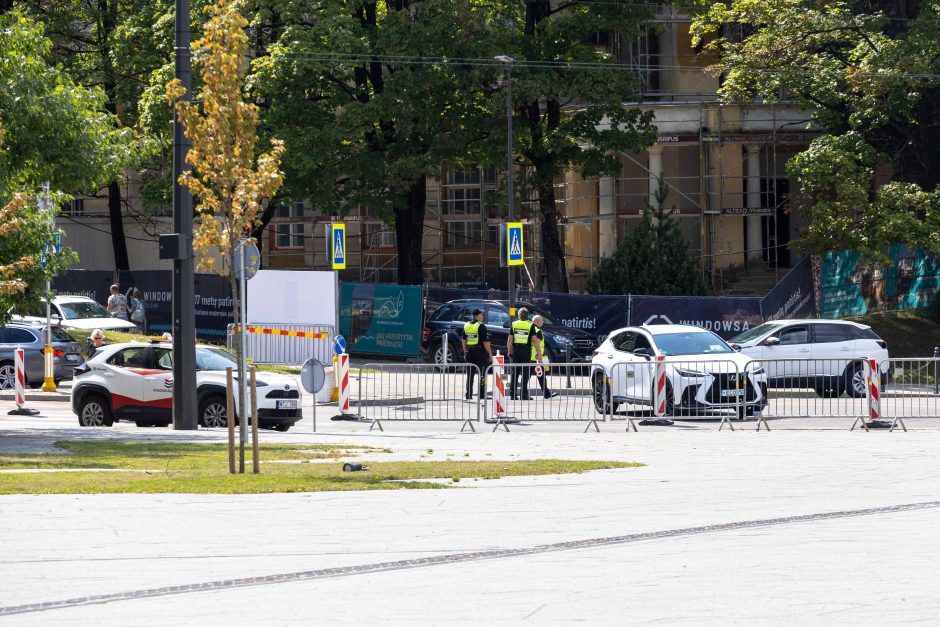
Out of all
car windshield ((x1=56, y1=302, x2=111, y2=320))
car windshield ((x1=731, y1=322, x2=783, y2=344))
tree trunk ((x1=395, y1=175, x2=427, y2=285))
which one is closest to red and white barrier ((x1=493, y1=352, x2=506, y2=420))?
car windshield ((x1=731, y1=322, x2=783, y2=344))

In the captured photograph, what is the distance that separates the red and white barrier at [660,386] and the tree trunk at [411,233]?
22.4 meters

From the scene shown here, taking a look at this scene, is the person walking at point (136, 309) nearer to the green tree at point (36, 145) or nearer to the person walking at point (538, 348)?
the person walking at point (538, 348)

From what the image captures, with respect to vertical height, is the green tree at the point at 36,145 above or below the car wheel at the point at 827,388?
above

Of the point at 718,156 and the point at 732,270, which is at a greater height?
the point at 718,156

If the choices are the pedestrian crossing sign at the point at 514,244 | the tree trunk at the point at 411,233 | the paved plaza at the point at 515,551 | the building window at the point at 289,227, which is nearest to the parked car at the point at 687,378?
the paved plaza at the point at 515,551

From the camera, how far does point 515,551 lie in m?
9.59

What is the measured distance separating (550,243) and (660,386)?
71.9 ft

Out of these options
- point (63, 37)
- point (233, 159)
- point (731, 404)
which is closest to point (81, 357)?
point (731, 404)

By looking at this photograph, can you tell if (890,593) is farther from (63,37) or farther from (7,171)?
Answer: (63,37)

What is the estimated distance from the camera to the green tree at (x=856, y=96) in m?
33.8

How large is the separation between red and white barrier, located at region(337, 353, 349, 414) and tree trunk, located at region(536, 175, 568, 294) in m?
19.8

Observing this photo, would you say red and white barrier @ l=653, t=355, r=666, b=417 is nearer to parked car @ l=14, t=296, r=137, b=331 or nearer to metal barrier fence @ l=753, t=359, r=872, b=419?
metal barrier fence @ l=753, t=359, r=872, b=419

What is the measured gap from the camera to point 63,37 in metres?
48.2

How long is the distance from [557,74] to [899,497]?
2941 centimetres
